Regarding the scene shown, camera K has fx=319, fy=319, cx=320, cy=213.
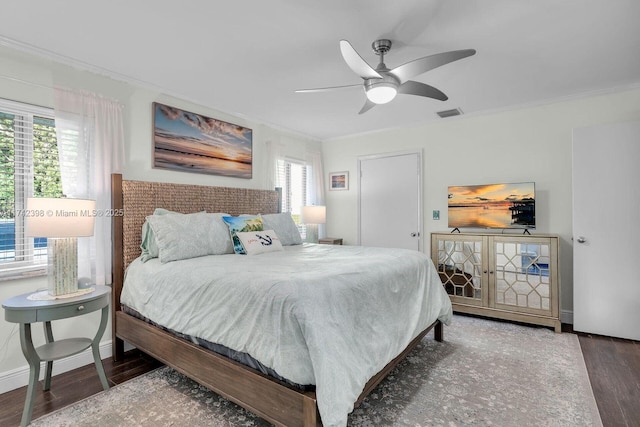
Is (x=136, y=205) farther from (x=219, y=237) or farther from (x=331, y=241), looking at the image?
(x=331, y=241)

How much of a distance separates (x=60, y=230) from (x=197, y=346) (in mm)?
1174

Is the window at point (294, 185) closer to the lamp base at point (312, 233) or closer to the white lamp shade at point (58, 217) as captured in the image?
the lamp base at point (312, 233)

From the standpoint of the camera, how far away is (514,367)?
2.48 metres

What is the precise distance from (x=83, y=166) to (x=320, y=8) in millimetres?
2237

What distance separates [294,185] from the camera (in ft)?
16.3

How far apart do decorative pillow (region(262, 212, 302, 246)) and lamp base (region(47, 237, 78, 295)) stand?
169cm

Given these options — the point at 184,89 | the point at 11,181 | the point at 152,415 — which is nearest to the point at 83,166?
the point at 11,181

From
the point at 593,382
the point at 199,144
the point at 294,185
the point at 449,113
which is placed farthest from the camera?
the point at 294,185

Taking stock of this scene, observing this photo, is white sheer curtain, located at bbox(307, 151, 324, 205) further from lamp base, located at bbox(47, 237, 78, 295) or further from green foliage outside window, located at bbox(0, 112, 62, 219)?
lamp base, located at bbox(47, 237, 78, 295)

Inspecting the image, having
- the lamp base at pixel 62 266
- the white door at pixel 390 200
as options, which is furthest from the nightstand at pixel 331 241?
the lamp base at pixel 62 266

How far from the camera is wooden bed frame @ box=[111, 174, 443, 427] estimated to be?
1.50m

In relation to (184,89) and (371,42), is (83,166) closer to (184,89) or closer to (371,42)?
(184,89)

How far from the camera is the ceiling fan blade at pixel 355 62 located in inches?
72.9

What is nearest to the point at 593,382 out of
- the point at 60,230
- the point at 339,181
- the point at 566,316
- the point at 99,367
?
the point at 566,316
